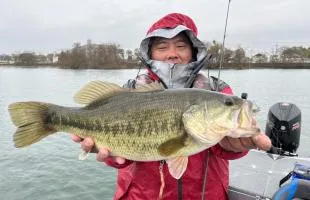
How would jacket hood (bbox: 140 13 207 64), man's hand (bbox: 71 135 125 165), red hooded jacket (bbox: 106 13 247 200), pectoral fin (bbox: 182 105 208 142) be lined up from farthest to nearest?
jacket hood (bbox: 140 13 207 64) < red hooded jacket (bbox: 106 13 247 200) < man's hand (bbox: 71 135 125 165) < pectoral fin (bbox: 182 105 208 142)

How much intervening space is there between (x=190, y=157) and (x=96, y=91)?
0.91 metres

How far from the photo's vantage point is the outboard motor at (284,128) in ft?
19.8

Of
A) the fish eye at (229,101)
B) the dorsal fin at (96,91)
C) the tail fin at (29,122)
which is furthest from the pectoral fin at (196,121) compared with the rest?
the tail fin at (29,122)

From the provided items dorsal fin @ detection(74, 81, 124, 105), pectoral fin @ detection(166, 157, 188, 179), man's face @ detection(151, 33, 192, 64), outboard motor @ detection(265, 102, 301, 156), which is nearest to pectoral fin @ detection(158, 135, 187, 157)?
pectoral fin @ detection(166, 157, 188, 179)

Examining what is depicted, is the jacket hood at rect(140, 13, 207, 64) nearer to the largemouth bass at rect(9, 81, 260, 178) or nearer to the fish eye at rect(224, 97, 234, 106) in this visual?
the largemouth bass at rect(9, 81, 260, 178)

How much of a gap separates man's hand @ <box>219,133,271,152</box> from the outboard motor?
3.39 m

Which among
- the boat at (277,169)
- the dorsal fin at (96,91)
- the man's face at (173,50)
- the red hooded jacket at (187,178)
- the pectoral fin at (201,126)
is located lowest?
Result: the boat at (277,169)

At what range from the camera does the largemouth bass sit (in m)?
2.42

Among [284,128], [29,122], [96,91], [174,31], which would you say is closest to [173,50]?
[174,31]

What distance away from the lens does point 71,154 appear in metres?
11.7

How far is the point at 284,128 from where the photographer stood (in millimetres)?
6176

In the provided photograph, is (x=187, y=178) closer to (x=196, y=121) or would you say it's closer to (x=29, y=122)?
(x=196, y=121)

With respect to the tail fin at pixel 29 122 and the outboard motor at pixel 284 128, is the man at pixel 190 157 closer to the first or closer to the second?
the tail fin at pixel 29 122

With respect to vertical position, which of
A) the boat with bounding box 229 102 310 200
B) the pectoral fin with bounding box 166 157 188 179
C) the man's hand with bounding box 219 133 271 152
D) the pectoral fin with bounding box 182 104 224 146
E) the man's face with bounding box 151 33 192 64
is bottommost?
the boat with bounding box 229 102 310 200
